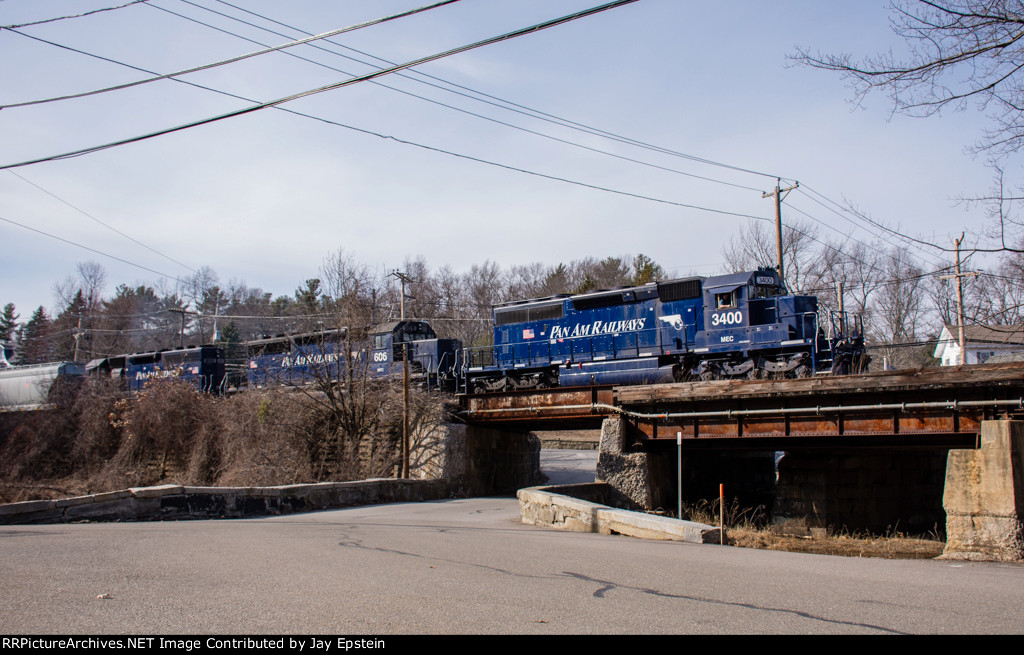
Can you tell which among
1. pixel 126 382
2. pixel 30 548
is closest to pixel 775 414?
pixel 30 548

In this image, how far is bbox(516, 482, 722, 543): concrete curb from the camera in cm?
1240

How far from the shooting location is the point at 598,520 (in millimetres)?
14023

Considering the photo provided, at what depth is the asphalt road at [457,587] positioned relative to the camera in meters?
5.55

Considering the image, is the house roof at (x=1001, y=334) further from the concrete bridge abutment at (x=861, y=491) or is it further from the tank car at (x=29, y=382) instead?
the tank car at (x=29, y=382)

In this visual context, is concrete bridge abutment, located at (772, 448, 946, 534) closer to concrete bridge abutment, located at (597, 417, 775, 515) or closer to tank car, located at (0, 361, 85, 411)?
concrete bridge abutment, located at (597, 417, 775, 515)

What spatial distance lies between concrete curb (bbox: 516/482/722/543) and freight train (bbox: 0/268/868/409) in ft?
25.7

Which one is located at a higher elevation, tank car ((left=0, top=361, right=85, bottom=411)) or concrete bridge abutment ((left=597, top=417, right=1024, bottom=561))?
tank car ((left=0, top=361, right=85, bottom=411))

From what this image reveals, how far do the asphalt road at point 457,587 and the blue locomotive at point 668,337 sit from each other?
11346 millimetres

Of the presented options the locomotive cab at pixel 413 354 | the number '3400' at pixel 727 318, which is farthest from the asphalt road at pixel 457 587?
the locomotive cab at pixel 413 354

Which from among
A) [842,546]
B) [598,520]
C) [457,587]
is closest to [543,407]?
[598,520]

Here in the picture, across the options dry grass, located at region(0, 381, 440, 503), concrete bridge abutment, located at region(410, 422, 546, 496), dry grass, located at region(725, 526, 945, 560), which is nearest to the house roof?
dry grass, located at region(725, 526, 945, 560)

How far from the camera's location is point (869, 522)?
792 inches

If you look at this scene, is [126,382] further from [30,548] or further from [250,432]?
[30,548]

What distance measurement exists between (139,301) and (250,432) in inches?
3435
